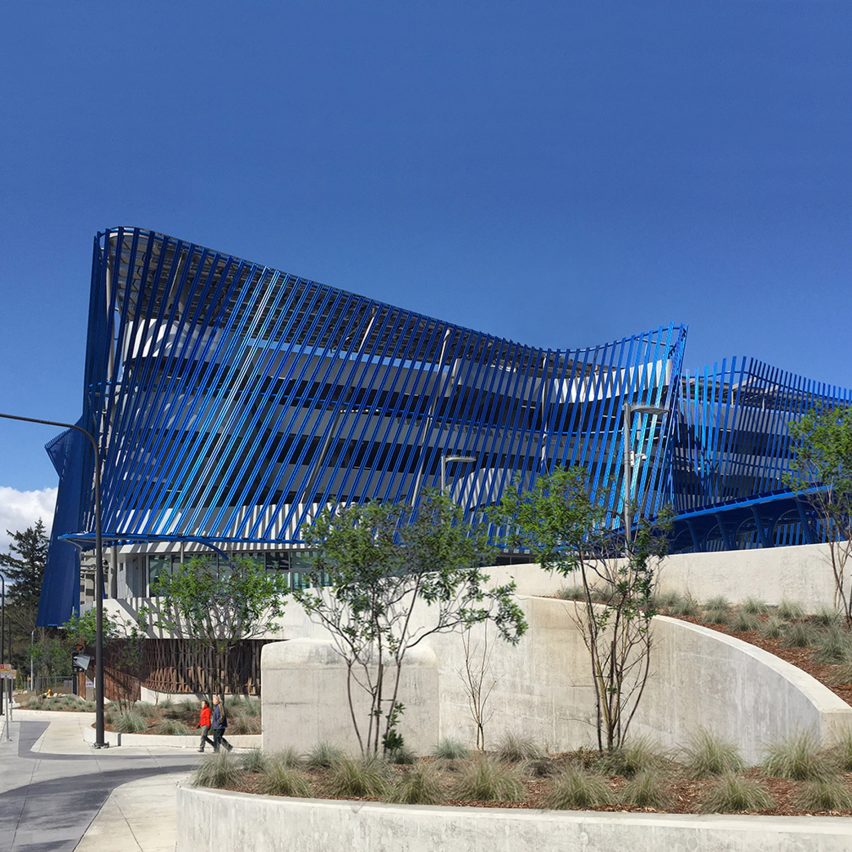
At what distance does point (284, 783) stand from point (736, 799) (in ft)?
17.2

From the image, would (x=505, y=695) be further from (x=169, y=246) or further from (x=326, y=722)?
(x=169, y=246)

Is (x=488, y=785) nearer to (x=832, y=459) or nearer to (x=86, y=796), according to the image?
(x=832, y=459)

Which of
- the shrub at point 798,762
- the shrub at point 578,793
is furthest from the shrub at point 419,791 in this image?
the shrub at point 798,762

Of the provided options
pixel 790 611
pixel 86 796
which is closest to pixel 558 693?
pixel 790 611

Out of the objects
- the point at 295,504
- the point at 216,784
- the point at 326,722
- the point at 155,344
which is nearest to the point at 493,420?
the point at 295,504

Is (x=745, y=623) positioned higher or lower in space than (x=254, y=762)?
higher

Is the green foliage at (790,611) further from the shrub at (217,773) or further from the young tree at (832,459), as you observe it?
the shrub at (217,773)

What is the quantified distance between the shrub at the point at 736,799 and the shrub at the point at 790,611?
852cm

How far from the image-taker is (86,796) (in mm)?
20609

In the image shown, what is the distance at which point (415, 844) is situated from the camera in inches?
404

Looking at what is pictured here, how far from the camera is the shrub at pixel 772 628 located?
1673 cm

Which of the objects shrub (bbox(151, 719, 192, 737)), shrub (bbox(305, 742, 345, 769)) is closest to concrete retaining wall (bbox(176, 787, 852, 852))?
shrub (bbox(305, 742, 345, 769))

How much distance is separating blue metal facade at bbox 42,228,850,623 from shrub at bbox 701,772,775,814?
130 ft

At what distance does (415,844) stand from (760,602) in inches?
418
